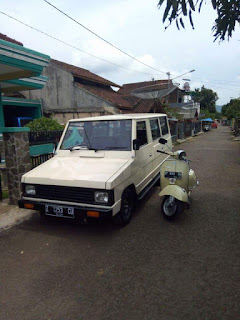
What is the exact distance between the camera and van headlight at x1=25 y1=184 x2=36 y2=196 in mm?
3652

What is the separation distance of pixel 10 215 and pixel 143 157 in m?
2.90

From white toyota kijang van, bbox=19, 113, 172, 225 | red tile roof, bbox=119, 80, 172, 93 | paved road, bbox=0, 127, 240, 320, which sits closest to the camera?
paved road, bbox=0, 127, 240, 320

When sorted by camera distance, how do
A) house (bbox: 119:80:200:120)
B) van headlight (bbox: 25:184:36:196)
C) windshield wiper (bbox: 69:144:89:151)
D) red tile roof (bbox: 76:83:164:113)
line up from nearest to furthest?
van headlight (bbox: 25:184:36:196) → windshield wiper (bbox: 69:144:89:151) → red tile roof (bbox: 76:83:164:113) → house (bbox: 119:80:200:120)

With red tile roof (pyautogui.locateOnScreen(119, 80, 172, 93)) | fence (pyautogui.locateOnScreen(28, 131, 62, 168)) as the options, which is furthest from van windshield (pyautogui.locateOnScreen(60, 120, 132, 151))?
red tile roof (pyautogui.locateOnScreen(119, 80, 172, 93))

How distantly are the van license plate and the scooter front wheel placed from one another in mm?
1778

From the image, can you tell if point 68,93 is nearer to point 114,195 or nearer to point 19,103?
point 19,103

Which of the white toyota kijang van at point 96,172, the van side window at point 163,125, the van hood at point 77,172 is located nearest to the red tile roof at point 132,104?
the van side window at point 163,125

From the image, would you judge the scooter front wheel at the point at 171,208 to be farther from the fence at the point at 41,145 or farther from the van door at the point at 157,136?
the fence at the point at 41,145

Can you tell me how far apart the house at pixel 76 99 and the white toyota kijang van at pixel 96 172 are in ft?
37.1

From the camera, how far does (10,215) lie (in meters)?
4.40

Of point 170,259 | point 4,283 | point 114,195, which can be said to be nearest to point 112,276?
point 170,259

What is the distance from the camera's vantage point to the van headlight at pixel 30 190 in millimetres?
3652

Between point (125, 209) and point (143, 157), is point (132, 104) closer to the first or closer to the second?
point (143, 157)

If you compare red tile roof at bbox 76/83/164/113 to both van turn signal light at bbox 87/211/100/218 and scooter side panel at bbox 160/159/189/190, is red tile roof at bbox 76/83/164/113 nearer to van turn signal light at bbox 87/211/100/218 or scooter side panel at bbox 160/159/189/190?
scooter side panel at bbox 160/159/189/190
